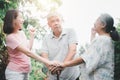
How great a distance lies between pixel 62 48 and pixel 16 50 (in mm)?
713

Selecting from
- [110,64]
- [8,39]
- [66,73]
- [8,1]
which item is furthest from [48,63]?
[8,1]

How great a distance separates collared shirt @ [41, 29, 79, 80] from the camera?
5045 millimetres

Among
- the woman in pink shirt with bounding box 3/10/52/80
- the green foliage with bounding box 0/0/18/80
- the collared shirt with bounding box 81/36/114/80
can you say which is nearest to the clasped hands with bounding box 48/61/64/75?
the woman in pink shirt with bounding box 3/10/52/80

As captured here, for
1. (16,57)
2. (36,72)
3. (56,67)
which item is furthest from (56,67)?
(36,72)

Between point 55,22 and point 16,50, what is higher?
point 55,22

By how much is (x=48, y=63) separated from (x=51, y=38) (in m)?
0.42

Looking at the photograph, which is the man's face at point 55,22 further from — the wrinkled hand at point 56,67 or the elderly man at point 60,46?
the wrinkled hand at point 56,67

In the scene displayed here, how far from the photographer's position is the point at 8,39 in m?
4.85

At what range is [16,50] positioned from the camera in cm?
485

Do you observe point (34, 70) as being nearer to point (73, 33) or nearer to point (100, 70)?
point (73, 33)

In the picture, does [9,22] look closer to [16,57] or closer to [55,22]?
[16,57]

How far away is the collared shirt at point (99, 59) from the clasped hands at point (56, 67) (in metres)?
0.54

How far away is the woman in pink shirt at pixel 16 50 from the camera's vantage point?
4746 millimetres

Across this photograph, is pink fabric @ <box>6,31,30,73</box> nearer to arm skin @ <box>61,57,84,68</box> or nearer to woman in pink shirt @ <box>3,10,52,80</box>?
woman in pink shirt @ <box>3,10,52,80</box>
